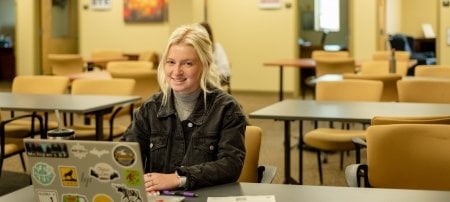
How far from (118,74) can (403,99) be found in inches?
109

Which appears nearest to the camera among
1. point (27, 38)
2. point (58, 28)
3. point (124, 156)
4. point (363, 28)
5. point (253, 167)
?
point (124, 156)

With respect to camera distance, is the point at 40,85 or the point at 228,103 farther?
the point at 40,85

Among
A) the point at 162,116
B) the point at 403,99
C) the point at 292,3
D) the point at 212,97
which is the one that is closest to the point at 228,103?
the point at 212,97

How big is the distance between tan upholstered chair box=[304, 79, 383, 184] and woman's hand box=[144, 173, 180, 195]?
281 cm

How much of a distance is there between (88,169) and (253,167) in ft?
4.19

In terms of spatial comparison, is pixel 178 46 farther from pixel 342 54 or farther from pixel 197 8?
pixel 197 8

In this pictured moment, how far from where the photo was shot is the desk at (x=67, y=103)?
178 inches

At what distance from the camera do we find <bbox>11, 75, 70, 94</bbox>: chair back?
5852 millimetres

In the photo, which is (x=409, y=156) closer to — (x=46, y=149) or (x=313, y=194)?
(x=313, y=194)

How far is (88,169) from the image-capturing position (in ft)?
5.59

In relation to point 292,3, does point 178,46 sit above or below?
below

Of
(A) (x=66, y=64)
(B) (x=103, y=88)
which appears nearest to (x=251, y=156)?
(B) (x=103, y=88)

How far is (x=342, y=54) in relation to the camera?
31.7 ft

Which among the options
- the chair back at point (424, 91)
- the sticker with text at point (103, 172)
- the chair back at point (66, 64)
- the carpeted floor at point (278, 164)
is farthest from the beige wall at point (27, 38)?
the sticker with text at point (103, 172)
